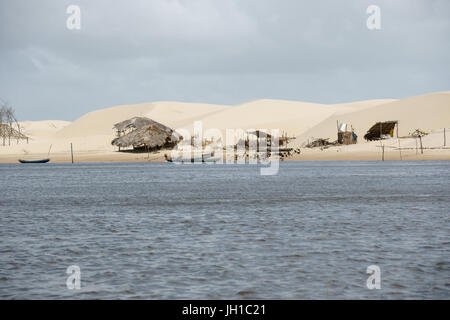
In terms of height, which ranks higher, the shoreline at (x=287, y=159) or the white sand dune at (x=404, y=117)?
the white sand dune at (x=404, y=117)

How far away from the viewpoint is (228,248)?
1691cm

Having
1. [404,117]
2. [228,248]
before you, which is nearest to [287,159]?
[404,117]

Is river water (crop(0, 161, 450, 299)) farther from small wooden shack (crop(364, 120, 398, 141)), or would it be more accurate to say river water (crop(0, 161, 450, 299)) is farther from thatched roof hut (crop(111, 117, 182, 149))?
small wooden shack (crop(364, 120, 398, 141))

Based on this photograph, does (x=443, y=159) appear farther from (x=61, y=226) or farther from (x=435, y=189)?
(x=61, y=226)

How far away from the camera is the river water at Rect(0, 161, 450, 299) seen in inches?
494

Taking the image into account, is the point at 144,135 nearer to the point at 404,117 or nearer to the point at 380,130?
the point at 380,130

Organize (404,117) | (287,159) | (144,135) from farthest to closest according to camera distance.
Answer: (404,117) < (287,159) < (144,135)

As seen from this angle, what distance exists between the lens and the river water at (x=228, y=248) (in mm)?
12547

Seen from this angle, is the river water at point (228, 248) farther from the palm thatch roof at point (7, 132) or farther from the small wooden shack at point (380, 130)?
the palm thatch roof at point (7, 132)

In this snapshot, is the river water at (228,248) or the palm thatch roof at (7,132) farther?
the palm thatch roof at (7,132)

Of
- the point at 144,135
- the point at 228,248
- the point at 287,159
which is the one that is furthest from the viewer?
the point at 287,159

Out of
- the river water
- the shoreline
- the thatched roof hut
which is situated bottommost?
the river water

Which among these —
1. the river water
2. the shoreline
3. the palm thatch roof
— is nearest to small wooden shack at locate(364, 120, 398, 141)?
the shoreline

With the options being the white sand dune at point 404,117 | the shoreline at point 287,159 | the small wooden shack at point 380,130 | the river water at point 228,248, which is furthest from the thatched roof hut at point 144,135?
the river water at point 228,248
